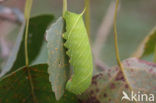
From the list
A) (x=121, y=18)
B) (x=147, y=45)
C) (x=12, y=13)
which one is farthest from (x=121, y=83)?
(x=121, y=18)

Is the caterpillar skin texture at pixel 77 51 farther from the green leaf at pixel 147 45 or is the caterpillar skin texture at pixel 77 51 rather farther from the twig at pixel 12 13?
the twig at pixel 12 13

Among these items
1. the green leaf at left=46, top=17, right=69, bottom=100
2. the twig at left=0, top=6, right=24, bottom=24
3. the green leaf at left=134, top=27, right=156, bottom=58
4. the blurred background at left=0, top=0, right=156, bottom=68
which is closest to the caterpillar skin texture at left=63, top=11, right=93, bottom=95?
the green leaf at left=46, top=17, right=69, bottom=100

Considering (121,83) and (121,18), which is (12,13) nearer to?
(121,83)

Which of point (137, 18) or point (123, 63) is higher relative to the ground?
point (123, 63)

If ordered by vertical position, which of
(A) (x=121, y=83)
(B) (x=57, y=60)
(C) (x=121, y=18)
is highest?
(B) (x=57, y=60)

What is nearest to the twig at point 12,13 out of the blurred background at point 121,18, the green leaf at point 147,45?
the green leaf at point 147,45

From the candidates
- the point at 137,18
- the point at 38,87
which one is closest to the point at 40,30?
the point at 38,87

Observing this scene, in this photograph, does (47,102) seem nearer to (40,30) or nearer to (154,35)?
(40,30)
